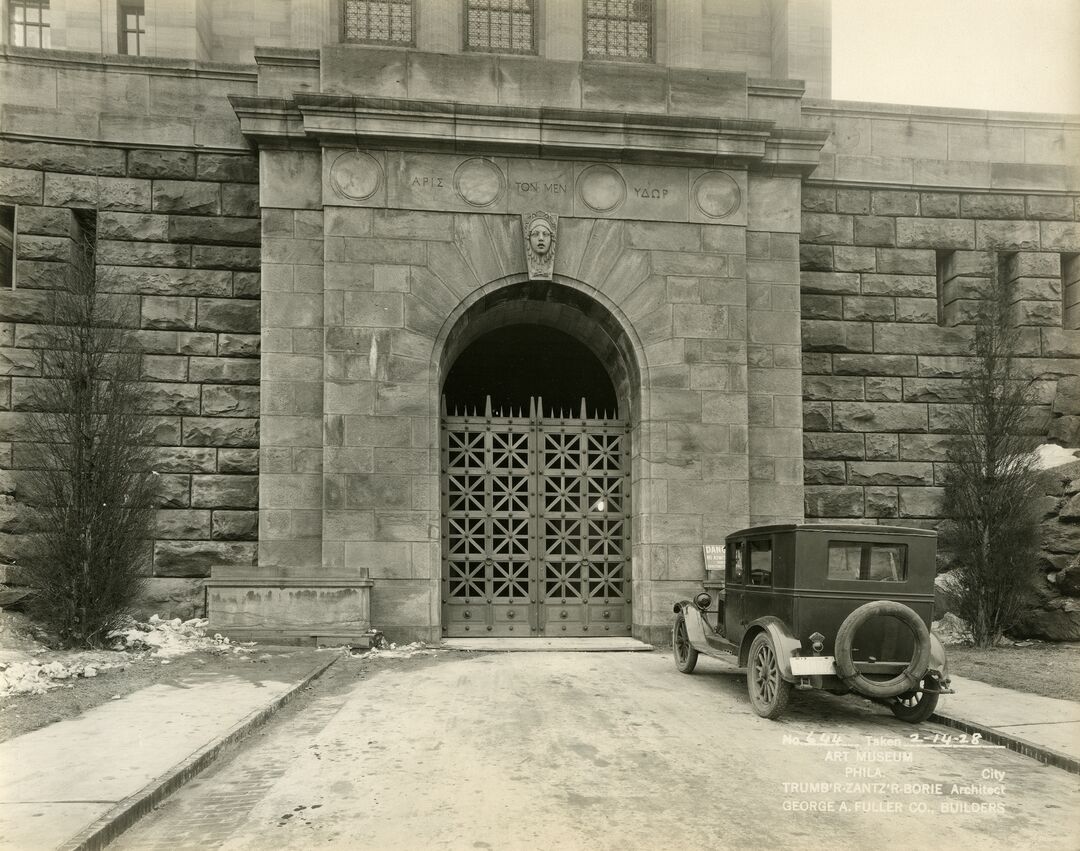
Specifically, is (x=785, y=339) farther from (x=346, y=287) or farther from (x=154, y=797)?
(x=154, y=797)

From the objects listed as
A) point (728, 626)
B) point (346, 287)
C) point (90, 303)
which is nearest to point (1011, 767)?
point (728, 626)

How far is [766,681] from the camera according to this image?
8.09 m

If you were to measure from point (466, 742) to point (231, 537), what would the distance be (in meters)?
7.31

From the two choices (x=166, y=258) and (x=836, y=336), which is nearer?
(x=166, y=258)

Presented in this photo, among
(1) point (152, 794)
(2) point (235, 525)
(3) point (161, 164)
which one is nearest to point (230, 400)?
(2) point (235, 525)

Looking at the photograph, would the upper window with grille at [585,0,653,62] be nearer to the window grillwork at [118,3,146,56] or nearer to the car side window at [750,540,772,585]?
the window grillwork at [118,3,146,56]

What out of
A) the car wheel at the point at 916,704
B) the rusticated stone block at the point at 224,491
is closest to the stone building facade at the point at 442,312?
the rusticated stone block at the point at 224,491

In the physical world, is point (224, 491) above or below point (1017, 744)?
above

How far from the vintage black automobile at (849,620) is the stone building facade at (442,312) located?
186 inches

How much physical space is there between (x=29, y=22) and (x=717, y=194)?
1270 cm

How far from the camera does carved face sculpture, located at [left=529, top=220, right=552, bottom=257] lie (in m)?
12.9

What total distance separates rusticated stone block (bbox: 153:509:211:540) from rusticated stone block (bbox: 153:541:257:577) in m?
0.11

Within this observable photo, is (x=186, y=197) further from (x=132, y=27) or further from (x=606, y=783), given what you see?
(x=606, y=783)

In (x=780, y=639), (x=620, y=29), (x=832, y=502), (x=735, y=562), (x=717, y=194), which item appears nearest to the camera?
(x=780, y=639)
